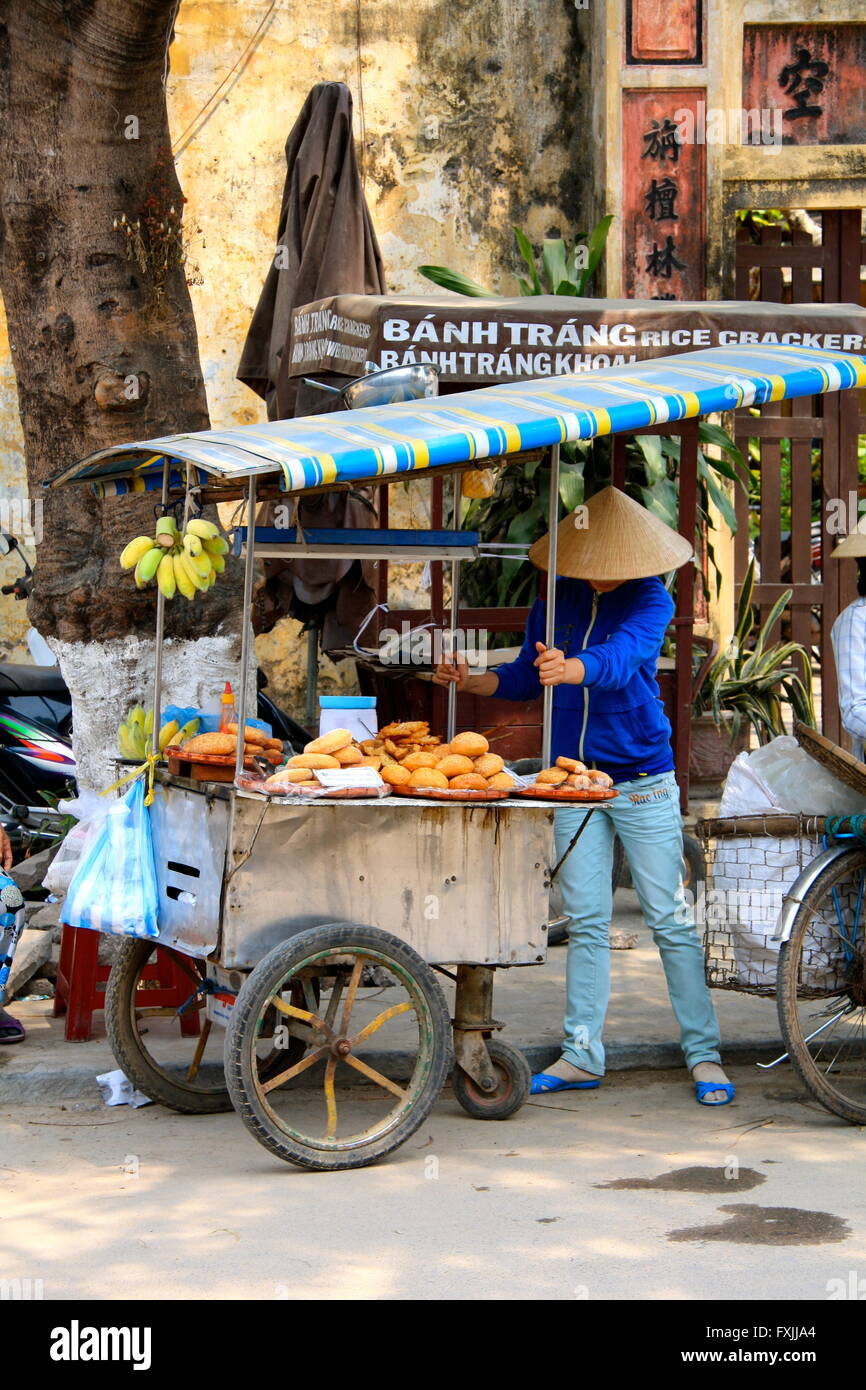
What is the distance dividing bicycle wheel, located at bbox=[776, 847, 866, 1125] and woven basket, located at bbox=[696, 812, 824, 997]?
0.38 ft

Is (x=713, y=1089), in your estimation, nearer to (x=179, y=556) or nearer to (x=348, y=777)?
(x=348, y=777)

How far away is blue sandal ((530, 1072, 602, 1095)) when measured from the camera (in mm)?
5059

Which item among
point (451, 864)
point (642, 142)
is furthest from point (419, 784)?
point (642, 142)

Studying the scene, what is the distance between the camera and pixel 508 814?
14.6 feet

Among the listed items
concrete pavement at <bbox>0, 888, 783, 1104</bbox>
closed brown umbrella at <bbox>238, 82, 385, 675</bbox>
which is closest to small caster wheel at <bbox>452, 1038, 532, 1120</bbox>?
concrete pavement at <bbox>0, 888, 783, 1104</bbox>

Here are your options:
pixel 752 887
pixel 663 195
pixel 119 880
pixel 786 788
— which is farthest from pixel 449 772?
pixel 663 195

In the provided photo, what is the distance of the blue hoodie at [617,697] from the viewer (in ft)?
16.0

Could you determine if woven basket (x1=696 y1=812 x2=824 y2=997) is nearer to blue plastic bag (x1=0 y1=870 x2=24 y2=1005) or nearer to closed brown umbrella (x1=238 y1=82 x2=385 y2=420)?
blue plastic bag (x1=0 y1=870 x2=24 y2=1005)

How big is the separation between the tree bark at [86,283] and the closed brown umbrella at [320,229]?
1.87 m

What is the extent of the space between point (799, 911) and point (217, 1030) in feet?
7.15

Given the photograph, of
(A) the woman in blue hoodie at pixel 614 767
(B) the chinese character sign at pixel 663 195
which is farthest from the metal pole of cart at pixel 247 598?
(B) the chinese character sign at pixel 663 195

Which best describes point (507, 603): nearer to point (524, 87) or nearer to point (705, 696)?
point (705, 696)

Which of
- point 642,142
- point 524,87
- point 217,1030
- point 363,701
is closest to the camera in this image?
point 363,701

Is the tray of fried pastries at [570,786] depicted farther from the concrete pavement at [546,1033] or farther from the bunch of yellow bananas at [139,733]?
the concrete pavement at [546,1033]
